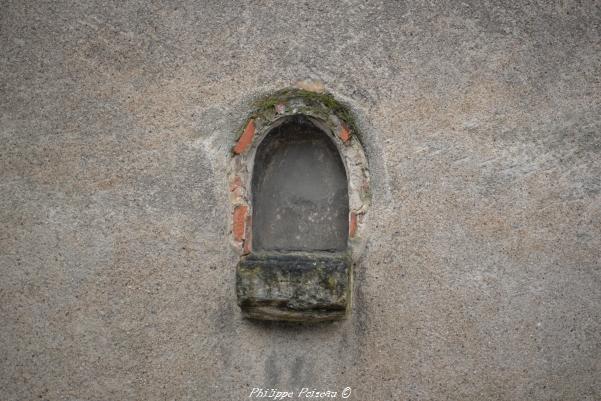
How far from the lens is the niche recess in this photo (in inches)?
106

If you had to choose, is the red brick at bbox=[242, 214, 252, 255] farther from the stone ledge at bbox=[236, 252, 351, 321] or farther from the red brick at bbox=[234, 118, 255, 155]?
the red brick at bbox=[234, 118, 255, 155]

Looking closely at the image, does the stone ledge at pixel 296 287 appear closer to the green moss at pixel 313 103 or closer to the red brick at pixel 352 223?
the red brick at pixel 352 223

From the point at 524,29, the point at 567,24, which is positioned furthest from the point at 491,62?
the point at 567,24

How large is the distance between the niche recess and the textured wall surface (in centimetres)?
9

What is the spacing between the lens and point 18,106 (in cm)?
289

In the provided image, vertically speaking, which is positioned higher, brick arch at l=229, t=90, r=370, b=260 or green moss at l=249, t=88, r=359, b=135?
green moss at l=249, t=88, r=359, b=135

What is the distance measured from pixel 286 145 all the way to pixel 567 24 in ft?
5.23

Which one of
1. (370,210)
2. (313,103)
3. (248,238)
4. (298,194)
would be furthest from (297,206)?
(313,103)

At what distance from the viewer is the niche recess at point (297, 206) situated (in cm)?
269

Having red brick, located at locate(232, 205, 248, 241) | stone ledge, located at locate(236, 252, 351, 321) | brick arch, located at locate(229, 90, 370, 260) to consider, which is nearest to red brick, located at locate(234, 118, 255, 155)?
brick arch, located at locate(229, 90, 370, 260)

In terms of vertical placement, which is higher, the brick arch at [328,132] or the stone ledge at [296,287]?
the brick arch at [328,132]

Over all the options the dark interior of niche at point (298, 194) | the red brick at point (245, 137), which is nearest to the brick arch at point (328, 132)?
the red brick at point (245, 137)

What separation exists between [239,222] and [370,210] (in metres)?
0.70

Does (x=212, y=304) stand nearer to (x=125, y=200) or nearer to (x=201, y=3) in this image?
(x=125, y=200)
